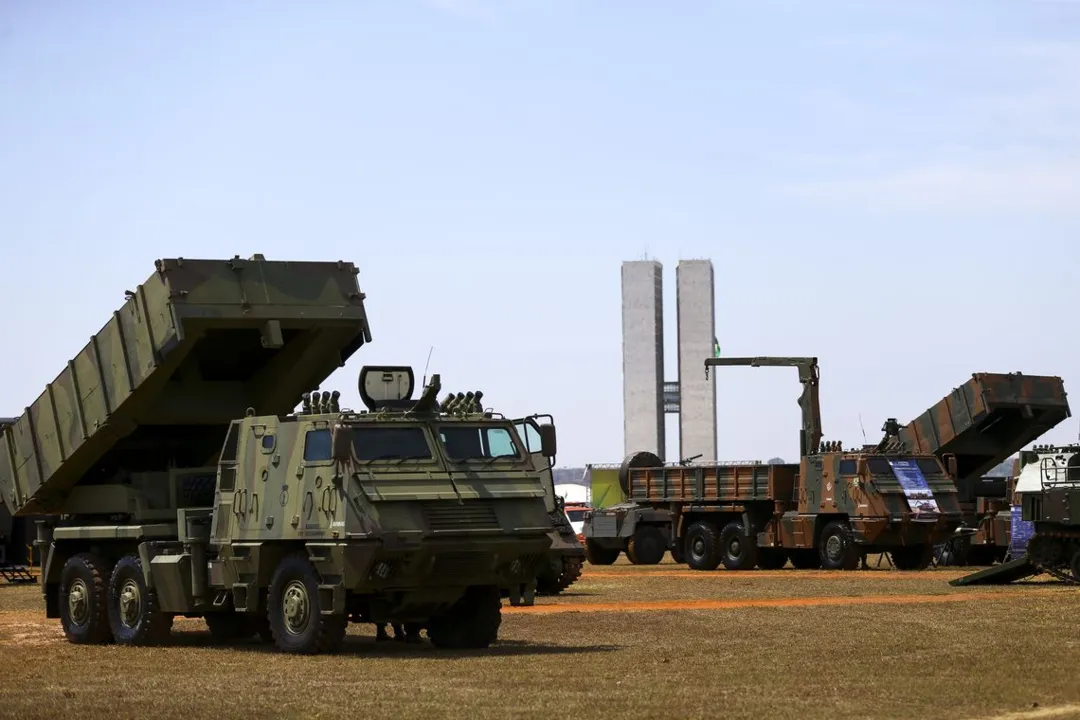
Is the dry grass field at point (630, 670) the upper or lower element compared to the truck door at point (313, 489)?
lower

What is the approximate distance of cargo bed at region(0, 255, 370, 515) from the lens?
18.4 m

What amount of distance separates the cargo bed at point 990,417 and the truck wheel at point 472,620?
71.1ft

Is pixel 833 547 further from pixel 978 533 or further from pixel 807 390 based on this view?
pixel 807 390

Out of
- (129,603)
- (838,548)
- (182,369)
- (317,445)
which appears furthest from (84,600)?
(838,548)

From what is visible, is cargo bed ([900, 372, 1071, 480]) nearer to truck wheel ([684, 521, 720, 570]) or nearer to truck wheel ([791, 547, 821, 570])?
truck wheel ([791, 547, 821, 570])

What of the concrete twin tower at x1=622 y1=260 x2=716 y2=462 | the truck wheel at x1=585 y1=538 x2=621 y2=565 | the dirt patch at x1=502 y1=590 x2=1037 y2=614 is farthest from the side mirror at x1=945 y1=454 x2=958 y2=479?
the concrete twin tower at x1=622 y1=260 x2=716 y2=462

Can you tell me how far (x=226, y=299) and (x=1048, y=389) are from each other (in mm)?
24277

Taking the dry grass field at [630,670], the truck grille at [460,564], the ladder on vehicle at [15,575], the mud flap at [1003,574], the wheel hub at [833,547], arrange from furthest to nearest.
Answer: the ladder on vehicle at [15,575], the wheel hub at [833,547], the mud flap at [1003,574], the truck grille at [460,564], the dry grass field at [630,670]

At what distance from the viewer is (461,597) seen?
57.7ft

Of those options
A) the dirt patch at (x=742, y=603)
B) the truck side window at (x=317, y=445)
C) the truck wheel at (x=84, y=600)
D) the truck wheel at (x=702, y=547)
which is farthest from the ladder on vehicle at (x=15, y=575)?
the truck side window at (x=317, y=445)

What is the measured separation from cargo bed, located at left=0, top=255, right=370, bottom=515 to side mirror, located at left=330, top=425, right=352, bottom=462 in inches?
91.6

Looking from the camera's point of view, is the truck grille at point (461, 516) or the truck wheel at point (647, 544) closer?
the truck grille at point (461, 516)

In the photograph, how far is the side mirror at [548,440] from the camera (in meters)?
17.7

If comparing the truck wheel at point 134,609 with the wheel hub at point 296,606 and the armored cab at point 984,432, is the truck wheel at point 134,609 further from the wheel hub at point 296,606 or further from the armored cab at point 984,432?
the armored cab at point 984,432
